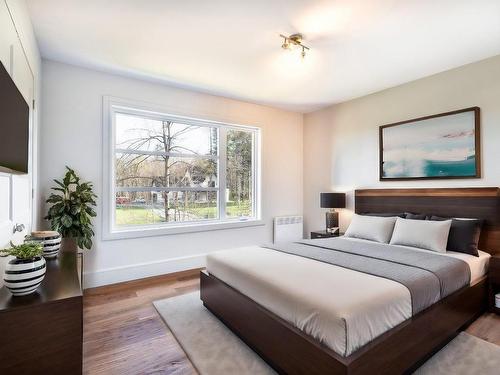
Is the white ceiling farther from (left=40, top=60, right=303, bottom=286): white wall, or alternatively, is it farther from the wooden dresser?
the wooden dresser

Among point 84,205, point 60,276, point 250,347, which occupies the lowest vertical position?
point 250,347

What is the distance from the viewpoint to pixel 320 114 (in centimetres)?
504

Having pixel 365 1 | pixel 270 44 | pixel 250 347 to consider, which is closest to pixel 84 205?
pixel 250 347

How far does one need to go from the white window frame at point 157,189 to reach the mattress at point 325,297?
5.79ft

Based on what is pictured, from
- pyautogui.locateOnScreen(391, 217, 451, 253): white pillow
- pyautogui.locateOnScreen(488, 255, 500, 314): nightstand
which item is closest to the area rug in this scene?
pyautogui.locateOnScreen(488, 255, 500, 314): nightstand

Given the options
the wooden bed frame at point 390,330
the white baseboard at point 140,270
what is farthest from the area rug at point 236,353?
the white baseboard at point 140,270

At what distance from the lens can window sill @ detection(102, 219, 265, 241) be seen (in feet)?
11.7

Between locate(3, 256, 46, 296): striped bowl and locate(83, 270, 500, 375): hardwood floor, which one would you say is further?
locate(83, 270, 500, 375): hardwood floor

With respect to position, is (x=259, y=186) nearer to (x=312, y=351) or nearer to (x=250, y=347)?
(x=250, y=347)

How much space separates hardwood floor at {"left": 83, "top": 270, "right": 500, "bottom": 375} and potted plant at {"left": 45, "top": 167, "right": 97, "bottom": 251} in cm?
71

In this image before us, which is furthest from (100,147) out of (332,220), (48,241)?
(332,220)

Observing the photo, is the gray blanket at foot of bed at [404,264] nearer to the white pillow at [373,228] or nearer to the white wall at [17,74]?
the white pillow at [373,228]

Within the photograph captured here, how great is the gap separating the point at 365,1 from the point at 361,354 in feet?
7.97

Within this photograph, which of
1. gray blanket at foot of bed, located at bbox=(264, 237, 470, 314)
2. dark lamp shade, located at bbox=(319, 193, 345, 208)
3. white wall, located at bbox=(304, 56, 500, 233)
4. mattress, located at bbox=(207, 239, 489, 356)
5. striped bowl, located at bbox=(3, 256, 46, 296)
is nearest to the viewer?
striped bowl, located at bbox=(3, 256, 46, 296)
